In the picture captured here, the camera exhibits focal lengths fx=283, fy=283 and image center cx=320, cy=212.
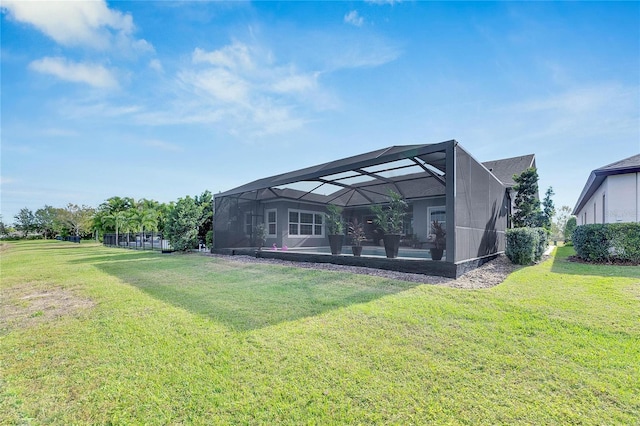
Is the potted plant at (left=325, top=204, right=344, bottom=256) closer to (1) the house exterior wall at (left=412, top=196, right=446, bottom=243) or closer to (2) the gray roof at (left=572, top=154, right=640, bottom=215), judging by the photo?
(1) the house exterior wall at (left=412, top=196, right=446, bottom=243)

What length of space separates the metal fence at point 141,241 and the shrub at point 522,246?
1546cm

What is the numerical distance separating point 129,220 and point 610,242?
32352 millimetres

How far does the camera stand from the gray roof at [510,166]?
51.0ft

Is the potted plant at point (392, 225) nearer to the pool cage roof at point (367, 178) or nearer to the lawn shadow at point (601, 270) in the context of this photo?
the pool cage roof at point (367, 178)

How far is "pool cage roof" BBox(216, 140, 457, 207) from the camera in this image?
7.10 m

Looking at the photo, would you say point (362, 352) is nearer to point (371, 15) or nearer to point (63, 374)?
point (63, 374)

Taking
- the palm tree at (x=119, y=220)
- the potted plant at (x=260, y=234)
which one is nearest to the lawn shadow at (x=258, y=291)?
the potted plant at (x=260, y=234)

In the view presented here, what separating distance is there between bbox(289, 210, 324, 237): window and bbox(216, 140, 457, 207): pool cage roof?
1117 mm

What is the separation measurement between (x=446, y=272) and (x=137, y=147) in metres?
15.5

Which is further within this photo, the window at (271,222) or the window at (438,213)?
the window at (271,222)

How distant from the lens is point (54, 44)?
26.5 feet

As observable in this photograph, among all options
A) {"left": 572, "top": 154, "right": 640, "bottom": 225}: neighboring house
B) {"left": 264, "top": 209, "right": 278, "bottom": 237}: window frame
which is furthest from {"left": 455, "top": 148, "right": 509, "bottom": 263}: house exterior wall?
{"left": 264, "top": 209, "right": 278, "bottom": 237}: window frame

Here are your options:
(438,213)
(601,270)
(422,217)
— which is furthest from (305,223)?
(601,270)

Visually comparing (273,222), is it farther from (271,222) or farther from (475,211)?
(475,211)
